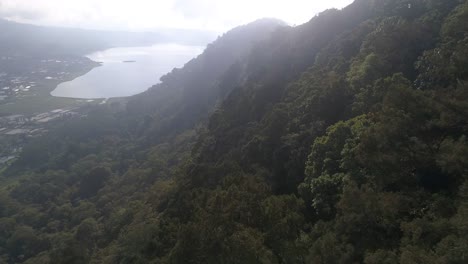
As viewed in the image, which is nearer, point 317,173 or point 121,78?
point 317,173

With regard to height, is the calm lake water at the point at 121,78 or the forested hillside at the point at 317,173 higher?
the forested hillside at the point at 317,173

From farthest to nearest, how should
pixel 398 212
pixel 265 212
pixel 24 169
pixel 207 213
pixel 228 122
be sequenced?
pixel 24 169 < pixel 228 122 < pixel 207 213 < pixel 265 212 < pixel 398 212

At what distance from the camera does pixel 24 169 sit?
75062mm

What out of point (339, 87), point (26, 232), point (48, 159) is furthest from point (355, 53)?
point (48, 159)

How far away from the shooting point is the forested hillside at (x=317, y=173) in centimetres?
1245

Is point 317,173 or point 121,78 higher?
point 317,173

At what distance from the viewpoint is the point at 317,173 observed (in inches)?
741

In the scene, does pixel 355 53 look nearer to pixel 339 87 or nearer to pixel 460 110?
pixel 339 87

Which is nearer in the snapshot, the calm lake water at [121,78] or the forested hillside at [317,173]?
the forested hillside at [317,173]

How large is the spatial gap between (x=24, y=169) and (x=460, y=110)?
3070 inches

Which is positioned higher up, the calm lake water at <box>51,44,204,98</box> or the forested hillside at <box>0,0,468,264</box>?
the forested hillside at <box>0,0,468,264</box>

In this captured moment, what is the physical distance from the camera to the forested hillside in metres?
12.5

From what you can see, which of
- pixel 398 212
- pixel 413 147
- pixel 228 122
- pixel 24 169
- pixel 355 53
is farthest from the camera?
pixel 24 169

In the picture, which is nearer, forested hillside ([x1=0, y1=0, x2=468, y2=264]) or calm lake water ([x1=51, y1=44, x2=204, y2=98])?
forested hillside ([x1=0, y1=0, x2=468, y2=264])
